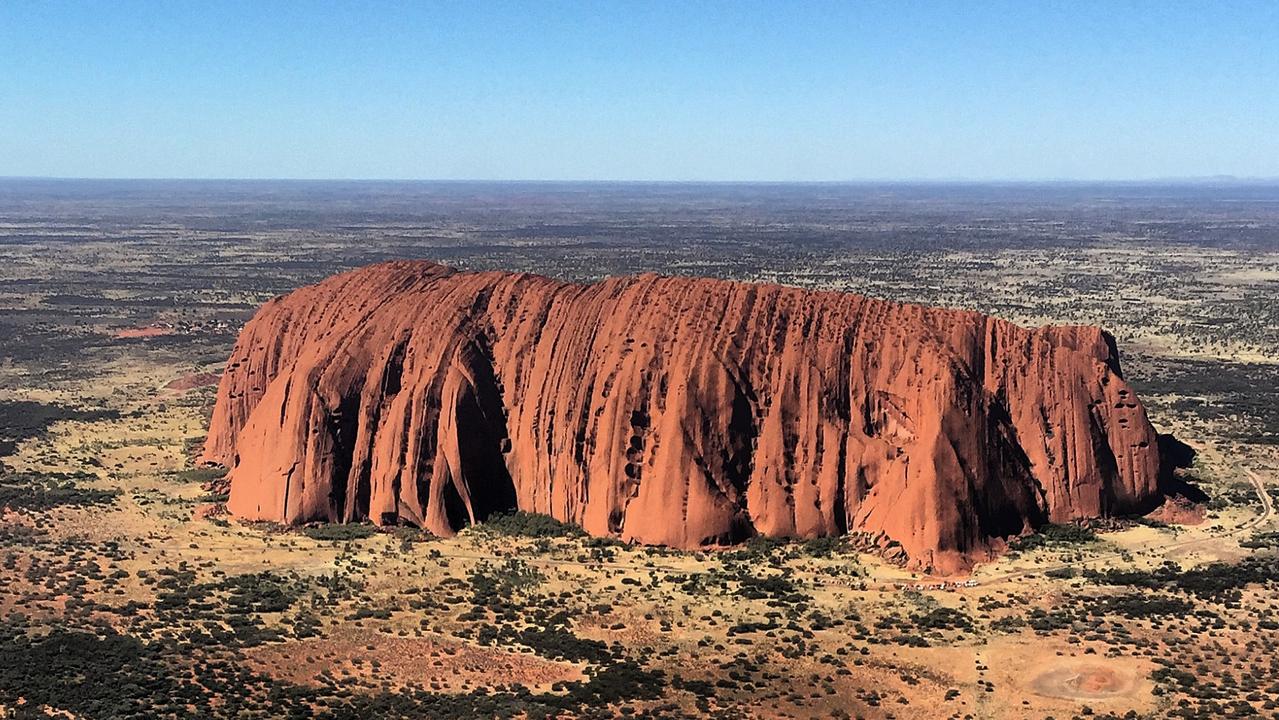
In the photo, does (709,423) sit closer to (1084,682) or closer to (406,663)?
(406,663)

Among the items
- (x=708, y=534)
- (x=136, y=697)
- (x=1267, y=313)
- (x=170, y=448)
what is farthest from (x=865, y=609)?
(x=1267, y=313)

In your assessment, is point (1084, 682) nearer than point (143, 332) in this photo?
Yes

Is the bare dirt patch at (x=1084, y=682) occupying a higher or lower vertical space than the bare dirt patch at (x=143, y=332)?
lower

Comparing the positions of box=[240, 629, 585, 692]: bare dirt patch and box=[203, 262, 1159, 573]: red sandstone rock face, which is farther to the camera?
box=[203, 262, 1159, 573]: red sandstone rock face

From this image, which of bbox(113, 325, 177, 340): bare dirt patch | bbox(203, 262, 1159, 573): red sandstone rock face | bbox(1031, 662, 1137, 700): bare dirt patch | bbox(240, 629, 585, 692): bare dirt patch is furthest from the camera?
bbox(113, 325, 177, 340): bare dirt patch

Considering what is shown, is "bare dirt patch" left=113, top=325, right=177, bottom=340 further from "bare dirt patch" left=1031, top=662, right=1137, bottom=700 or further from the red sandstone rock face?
"bare dirt patch" left=1031, top=662, right=1137, bottom=700

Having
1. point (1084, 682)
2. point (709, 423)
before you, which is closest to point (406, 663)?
point (709, 423)

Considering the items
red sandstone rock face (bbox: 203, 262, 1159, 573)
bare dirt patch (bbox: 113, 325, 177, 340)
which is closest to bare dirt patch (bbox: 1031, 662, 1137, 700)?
red sandstone rock face (bbox: 203, 262, 1159, 573)

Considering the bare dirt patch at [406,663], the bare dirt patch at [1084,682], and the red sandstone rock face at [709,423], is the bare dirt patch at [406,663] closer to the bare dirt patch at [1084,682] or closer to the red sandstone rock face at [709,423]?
the red sandstone rock face at [709,423]

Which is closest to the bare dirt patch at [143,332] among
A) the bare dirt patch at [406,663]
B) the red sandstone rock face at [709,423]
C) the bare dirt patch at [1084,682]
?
the red sandstone rock face at [709,423]
